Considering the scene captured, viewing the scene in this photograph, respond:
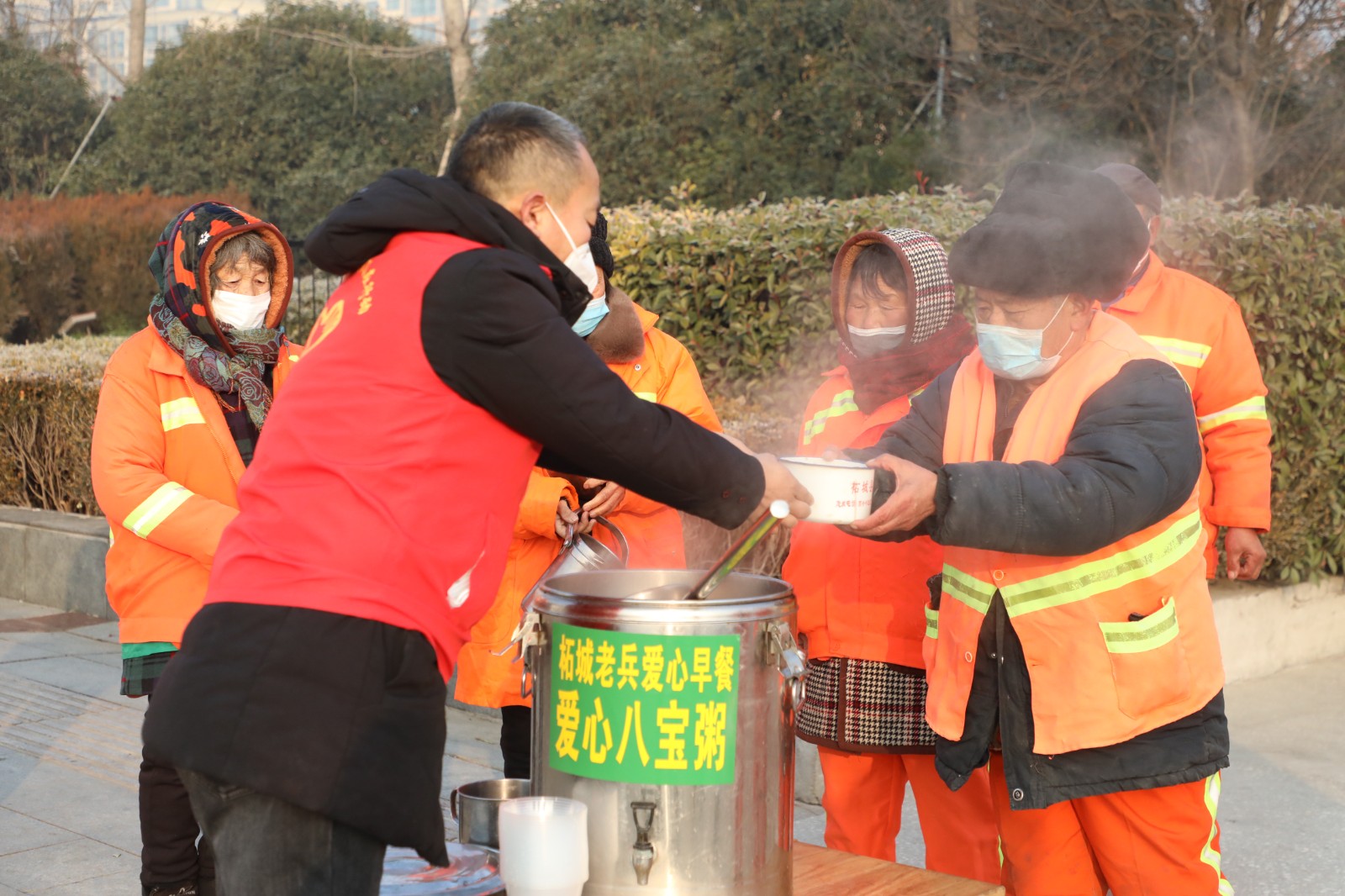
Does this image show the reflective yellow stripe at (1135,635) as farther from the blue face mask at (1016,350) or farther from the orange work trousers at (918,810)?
the orange work trousers at (918,810)

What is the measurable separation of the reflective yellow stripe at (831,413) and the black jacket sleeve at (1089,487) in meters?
0.97

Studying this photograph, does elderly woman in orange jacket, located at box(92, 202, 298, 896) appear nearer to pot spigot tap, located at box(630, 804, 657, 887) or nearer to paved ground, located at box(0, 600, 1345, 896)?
paved ground, located at box(0, 600, 1345, 896)

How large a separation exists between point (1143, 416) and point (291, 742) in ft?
5.20

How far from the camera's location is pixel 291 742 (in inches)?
79.1

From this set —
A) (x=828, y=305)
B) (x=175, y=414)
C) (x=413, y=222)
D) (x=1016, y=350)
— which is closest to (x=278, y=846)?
(x=413, y=222)

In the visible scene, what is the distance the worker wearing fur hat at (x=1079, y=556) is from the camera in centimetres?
257

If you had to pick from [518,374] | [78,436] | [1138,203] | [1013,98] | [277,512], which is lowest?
[78,436]

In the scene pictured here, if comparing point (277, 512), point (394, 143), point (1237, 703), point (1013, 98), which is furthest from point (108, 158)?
point (277, 512)

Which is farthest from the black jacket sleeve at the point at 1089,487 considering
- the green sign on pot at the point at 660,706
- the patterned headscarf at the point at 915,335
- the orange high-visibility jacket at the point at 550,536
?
the orange high-visibility jacket at the point at 550,536

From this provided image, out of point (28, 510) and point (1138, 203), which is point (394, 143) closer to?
point (28, 510)

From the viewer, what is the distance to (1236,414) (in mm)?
4168

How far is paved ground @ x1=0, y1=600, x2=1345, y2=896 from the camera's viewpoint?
4.32 metres

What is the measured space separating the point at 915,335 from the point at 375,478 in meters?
1.76

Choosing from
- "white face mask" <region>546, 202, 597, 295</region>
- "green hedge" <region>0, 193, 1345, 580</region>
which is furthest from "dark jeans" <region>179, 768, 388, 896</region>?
"green hedge" <region>0, 193, 1345, 580</region>
